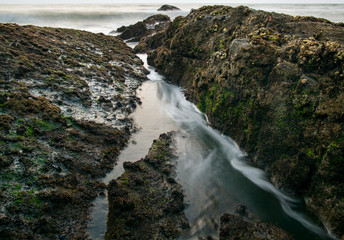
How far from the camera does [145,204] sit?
21.0 ft

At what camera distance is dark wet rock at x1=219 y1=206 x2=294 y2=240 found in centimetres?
567

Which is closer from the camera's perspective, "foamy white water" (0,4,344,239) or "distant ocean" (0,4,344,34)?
"foamy white water" (0,4,344,239)

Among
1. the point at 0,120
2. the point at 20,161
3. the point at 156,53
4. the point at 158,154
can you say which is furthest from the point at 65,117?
the point at 156,53

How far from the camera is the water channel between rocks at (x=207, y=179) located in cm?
624

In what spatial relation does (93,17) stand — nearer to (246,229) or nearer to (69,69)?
(69,69)

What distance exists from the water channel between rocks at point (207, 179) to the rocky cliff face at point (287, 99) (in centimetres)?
48

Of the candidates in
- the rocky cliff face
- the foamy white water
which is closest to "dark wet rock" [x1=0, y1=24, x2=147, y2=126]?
the foamy white water

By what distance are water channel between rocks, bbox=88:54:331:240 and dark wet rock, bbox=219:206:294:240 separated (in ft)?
0.89

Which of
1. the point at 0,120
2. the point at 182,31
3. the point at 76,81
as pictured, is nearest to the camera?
the point at 0,120

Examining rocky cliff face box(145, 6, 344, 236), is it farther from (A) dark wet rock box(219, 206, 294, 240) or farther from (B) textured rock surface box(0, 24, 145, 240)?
(B) textured rock surface box(0, 24, 145, 240)

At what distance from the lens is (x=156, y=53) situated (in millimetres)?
19562

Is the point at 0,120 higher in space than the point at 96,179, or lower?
higher

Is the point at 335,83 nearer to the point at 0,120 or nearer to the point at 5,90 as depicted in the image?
the point at 0,120

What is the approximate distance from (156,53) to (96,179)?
14.4m
